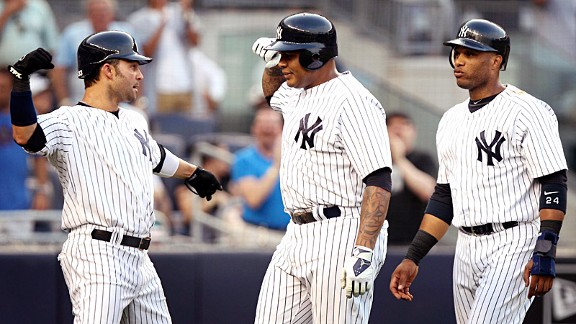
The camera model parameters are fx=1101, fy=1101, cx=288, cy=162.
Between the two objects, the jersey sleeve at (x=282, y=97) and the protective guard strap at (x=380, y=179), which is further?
the jersey sleeve at (x=282, y=97)

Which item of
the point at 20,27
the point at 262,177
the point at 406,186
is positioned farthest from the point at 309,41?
the point at 20,27

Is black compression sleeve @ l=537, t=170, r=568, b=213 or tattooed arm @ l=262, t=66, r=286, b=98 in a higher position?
tattooed arm @ l=262, t=66, r=286, b=98

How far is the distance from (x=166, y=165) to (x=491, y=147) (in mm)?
1770

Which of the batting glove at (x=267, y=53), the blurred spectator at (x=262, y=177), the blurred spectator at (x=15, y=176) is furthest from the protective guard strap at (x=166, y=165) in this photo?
the blurred spectator at (x=15, y=176)

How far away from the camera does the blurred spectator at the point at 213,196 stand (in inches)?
354

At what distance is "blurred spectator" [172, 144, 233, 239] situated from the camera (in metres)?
8.99

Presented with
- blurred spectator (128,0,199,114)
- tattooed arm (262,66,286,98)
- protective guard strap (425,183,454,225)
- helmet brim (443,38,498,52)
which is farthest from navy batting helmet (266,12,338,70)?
blurred spectator (128,0,199,114)

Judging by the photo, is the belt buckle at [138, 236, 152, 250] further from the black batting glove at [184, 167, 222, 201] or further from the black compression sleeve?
the black compression sleeve

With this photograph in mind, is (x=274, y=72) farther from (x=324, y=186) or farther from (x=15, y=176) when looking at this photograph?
(x=15, y=176)

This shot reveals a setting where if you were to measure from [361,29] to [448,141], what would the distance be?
17.2ft

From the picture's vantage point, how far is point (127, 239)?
5480 millimetres

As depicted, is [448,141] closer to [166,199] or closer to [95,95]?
[95,95]

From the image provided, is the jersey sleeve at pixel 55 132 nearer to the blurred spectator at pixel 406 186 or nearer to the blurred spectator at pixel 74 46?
the blurred spectator at pixel 406 186

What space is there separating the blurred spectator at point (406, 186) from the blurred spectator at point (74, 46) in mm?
2694
